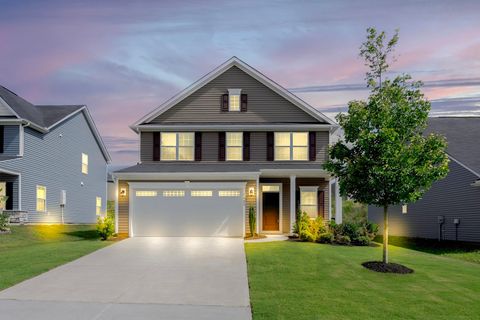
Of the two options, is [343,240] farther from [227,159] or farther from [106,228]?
[106,228]

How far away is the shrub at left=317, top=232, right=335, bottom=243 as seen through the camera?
829 inches

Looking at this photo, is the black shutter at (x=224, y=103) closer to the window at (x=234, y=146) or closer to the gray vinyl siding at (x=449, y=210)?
the window at (x=234, y=146)

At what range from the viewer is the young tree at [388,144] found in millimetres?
14422

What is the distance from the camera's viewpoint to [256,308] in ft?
32.3

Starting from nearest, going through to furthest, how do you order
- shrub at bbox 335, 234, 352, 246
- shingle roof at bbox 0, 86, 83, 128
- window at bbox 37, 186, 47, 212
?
shrub at bbox 335, 234, 352, 246 < shingle roof at bbox 0, 86, 83, 128 < window at bbox 37, 186, 47, 212

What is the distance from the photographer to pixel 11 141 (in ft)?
92.1

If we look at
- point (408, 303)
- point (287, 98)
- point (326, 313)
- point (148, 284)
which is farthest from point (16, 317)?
point (287, 98)

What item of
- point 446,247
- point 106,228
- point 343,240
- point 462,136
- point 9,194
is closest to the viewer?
point 343,240

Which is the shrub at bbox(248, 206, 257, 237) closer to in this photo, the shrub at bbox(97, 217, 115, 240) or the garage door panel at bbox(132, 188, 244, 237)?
the garage door panel at bbox(132, 188, 244, 237)

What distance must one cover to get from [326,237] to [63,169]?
68.1 feet

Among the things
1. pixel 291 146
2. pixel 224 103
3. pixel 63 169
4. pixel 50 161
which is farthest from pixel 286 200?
pixel 63 169

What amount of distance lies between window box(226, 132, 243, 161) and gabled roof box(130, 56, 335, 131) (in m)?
3.15

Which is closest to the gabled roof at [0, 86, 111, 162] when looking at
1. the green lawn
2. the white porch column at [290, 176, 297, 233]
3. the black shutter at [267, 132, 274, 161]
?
the green lawn

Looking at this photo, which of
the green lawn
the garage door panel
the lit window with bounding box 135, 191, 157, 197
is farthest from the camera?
the lit window with bounding box 135, 191, 157, 197
